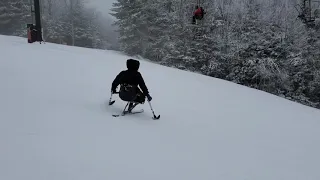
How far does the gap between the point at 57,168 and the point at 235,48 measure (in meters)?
24.5

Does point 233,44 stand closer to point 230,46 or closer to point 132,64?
point 230,46

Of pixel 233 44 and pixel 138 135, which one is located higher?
pixel 233 44

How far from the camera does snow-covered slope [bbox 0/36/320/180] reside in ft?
14.7

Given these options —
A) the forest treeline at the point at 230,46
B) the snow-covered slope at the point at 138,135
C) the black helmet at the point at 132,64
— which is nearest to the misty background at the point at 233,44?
the forest treeline at the point at 230,46

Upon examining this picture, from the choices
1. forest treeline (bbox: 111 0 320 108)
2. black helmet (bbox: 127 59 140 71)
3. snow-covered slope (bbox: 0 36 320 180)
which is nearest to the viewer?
snow-covered slope (bbox: 0 36 320 180)

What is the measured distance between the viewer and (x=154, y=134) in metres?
6.21

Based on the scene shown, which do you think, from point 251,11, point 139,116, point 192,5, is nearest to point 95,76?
point 139,116

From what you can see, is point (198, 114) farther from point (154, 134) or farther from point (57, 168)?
point (57, 168)

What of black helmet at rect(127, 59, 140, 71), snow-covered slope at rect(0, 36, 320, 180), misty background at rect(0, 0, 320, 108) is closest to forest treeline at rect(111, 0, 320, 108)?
misty background at rect(0, 0, 320, 108)

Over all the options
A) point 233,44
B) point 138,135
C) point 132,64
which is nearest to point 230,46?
point 233,44

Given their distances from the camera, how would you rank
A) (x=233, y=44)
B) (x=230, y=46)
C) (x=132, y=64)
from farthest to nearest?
(x=230, y=46)
(x=233, y=44)
(x=132, y=64)

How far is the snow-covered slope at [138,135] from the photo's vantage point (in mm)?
4473

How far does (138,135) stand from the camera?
596cm

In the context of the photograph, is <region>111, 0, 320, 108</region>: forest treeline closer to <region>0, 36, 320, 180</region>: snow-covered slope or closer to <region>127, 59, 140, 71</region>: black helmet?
<region>0, 36, 320, 180</region>: snow-covered slope
